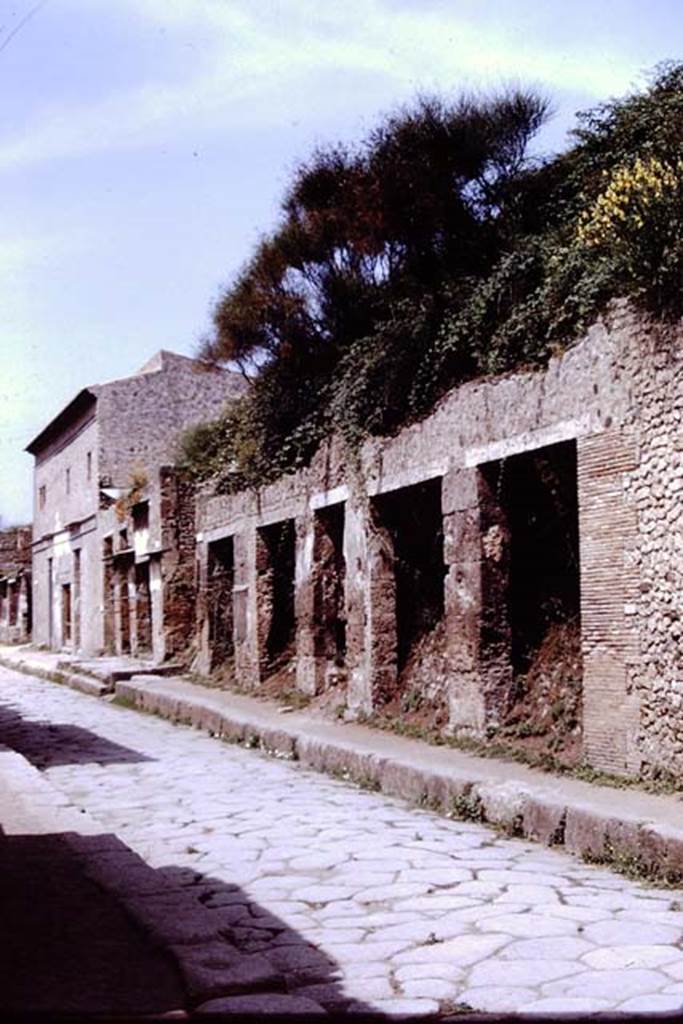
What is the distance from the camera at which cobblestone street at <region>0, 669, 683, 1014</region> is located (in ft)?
14.1

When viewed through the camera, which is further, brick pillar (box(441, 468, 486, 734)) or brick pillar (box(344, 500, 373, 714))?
brick pillar (box(344, 500, 373, 714))

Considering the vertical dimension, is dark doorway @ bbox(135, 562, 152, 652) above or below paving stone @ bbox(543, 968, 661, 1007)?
above

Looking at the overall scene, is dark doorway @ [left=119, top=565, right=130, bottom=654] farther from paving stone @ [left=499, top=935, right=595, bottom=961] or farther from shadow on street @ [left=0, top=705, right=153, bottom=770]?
paving stone @ [left=499, top=935, right=595, bottom=961]

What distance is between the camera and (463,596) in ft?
37.2

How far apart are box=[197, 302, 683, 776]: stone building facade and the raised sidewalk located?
0.67 m

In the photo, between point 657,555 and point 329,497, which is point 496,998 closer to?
point 657,555

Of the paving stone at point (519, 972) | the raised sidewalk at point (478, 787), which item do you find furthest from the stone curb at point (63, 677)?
the paving stone at point (519, 972)

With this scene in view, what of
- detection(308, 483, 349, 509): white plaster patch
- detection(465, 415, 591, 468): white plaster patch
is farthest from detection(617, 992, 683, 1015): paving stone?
detection(308, 483, 349, 509): white plaster patch

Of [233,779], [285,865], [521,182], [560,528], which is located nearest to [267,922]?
[285,865]

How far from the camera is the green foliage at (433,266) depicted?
404 inches

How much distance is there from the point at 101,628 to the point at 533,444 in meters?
19.5

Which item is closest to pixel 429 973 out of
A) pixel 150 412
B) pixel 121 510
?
pixel 121 510

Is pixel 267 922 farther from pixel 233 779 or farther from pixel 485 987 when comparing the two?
pixel 233 779

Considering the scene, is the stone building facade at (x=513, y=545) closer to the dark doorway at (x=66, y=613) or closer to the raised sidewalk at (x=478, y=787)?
the raised sidewalk at (x=478, y=787)
